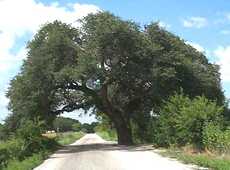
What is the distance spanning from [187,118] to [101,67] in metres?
13.6

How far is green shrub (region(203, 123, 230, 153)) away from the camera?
31.3 metres

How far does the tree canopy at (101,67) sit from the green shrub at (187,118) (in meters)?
6.24

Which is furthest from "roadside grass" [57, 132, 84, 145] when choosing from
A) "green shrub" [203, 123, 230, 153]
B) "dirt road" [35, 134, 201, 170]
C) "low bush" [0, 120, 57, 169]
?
"green shrub" [203, 123, 230, 153]

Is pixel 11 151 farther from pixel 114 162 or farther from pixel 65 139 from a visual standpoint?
pixel 65 139

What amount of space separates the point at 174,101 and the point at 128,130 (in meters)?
13.6

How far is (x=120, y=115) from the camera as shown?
57.0 metres

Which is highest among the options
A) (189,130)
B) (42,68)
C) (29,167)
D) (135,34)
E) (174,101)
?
(135,34)

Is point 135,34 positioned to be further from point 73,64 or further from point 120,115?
point 120,115

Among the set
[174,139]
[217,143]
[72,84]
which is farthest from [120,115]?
[217,143]

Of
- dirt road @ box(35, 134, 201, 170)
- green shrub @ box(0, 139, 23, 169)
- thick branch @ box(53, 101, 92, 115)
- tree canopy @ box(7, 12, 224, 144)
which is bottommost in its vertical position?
dirt road @ box(35, 134, 201, 170)

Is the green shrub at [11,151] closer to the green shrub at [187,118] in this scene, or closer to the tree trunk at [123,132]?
the green shrub at [187,118]

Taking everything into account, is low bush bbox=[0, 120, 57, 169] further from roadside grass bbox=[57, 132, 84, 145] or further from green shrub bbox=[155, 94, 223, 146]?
roadside grass bbox=[57, 132, 84, 145]

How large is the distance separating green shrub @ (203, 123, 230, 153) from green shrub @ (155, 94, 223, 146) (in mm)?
1325

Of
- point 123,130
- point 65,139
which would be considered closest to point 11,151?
point 123,130
